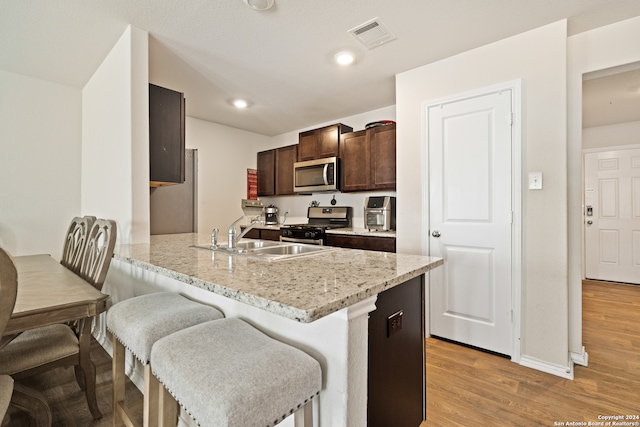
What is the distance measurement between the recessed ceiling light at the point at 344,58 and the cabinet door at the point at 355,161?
3.37 feet

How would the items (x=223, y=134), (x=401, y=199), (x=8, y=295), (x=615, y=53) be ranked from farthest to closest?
Answer: 1. (x=223, y=134)
2. (x=401, y=199)
3. (x=615, y=53)
4. (x=8, y=295)

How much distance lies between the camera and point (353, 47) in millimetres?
2307

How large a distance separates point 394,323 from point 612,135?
17.5 feet

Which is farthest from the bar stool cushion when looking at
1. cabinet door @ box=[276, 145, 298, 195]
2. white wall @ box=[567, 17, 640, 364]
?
cabinet door @ box=[276, 145, 298, 195]

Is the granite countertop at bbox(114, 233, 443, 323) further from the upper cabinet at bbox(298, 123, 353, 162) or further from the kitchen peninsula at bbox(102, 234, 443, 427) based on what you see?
the upper cabinet at bbox(298, 123, 353, 162)

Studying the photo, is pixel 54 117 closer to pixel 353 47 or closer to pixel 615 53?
pixel 353 47

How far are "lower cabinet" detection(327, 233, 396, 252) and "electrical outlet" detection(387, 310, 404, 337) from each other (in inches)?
68.8

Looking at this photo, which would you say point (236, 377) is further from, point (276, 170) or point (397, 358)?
point (276, 170)

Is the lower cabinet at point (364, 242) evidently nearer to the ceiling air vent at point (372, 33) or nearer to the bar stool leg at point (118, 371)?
the ceiling air vent at point (372, 33)

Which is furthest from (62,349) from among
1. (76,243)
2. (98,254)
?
(76,243)

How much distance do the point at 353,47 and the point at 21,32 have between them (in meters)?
2.38

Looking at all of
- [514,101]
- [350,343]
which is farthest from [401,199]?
[350,343]

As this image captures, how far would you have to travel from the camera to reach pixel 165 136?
2412 mm

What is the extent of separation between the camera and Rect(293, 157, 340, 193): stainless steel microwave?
12.1 ft
